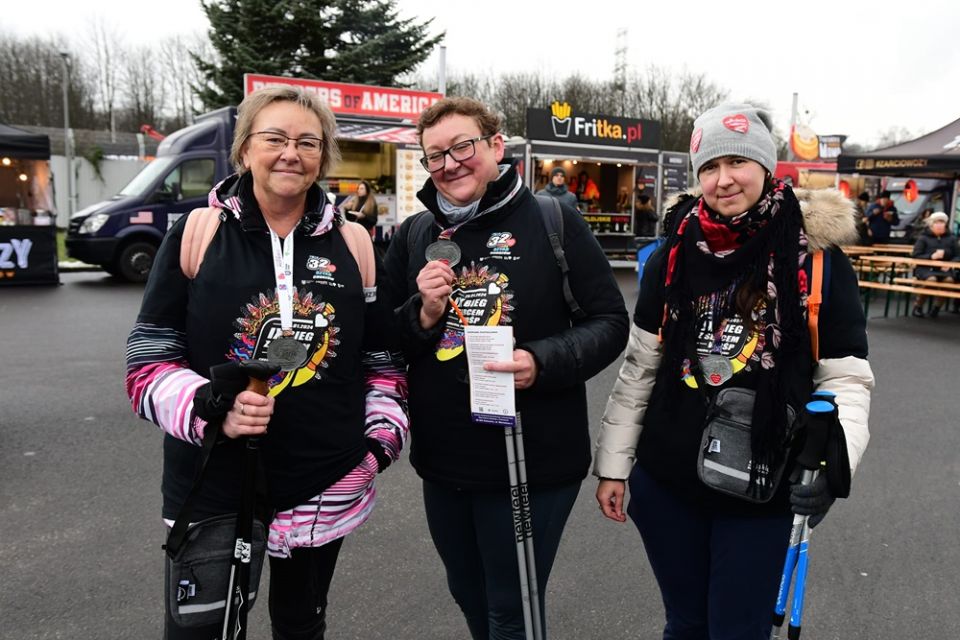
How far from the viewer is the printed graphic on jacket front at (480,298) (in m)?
2.09

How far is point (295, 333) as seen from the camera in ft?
6.16

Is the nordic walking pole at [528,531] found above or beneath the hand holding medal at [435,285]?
beneath

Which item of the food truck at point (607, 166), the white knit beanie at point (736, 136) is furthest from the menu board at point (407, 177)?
the white knit beanie at point (736, 136)

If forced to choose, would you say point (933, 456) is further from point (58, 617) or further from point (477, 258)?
point (58, 617)

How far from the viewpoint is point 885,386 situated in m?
6.94

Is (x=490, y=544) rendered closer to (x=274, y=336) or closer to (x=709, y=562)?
(x=709, y=562)

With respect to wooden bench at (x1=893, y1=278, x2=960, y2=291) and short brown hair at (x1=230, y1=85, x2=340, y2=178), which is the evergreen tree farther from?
short brown hair at (x1=230, y1=85, x2=340, y2=178)

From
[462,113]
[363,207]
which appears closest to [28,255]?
[363,207]

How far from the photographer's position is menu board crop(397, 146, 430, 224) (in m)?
15.3

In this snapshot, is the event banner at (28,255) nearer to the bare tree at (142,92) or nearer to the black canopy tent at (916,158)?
the black canopy tent at (916,158)

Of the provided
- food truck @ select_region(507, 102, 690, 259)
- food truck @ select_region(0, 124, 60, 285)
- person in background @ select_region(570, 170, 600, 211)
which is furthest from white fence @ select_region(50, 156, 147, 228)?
food truck @ select_region(507, 102, 690, 259)

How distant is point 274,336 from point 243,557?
580 millimetres

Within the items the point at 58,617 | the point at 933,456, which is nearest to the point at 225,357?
the point at 58,617

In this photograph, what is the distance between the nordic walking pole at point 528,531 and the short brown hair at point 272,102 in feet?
3.13
